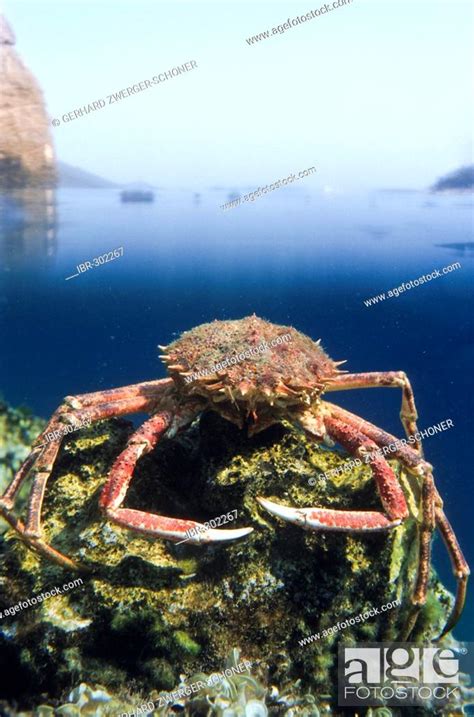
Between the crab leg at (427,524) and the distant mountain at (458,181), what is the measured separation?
6376 millimetres

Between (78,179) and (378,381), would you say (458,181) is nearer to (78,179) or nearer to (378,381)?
(378,381)

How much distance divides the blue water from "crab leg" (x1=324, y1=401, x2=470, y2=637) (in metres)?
4.92

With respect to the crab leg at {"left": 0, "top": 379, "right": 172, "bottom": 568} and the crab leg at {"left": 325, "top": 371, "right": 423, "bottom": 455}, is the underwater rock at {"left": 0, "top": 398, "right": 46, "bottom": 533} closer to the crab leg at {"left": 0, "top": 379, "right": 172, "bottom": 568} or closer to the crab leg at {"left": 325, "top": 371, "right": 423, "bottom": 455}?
the crab leg at {"left": 0, "top": 379, "right": 172, "bottom": 568}

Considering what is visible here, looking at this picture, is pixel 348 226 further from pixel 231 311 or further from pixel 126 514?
pixel 126 514

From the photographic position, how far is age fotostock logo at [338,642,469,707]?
9.93 ft

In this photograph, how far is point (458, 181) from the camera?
838 centimetres

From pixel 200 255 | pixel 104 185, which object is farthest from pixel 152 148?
pixel 200 255

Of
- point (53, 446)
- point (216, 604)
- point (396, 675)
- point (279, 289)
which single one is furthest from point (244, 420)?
point (279, 289)

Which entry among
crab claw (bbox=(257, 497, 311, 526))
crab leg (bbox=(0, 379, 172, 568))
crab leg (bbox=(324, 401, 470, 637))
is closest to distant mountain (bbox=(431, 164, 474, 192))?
crab leg (bbox=(324, 401, 470, 637))

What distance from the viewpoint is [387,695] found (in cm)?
312

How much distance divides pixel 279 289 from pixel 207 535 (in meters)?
7.48

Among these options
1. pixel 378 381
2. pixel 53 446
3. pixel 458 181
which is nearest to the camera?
pixel 53 446

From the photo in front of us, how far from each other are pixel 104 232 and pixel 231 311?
3490mm

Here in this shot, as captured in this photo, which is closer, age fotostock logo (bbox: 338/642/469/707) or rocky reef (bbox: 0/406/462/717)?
rocky reef (bbox: 0/406/462/717)
